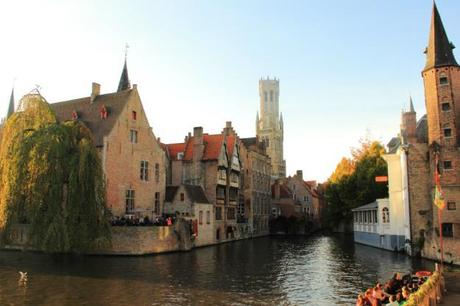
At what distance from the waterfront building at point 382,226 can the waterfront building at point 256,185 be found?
55.0 feet

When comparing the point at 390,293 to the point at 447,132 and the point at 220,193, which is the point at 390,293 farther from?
the point at 220,193

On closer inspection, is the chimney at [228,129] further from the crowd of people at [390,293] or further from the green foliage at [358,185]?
the crowd of people at [390,293]

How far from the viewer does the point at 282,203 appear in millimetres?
71312

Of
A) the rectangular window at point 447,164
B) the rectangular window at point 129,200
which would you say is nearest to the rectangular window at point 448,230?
the rectangular window at point 447,164

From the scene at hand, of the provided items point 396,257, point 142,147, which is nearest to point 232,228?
point 142,147

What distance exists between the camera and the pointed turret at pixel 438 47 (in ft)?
104

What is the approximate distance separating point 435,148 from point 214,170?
23023 mm

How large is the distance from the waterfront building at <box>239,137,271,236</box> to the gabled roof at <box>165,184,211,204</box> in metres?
12.1

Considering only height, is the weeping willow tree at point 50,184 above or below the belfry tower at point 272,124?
below

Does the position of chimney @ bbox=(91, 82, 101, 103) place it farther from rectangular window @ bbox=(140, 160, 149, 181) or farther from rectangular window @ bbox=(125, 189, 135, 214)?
rectangular window @ bbox=(125, 189, 135, 214)

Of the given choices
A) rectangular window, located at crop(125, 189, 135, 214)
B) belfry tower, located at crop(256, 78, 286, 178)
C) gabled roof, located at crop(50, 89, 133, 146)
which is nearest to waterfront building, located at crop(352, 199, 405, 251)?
rectangular window, located at crop(125, 189, 135, 214)

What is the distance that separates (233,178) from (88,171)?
2565 centimetres

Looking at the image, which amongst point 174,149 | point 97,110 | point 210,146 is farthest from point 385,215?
point 97,110

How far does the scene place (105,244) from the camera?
92.7 ft
